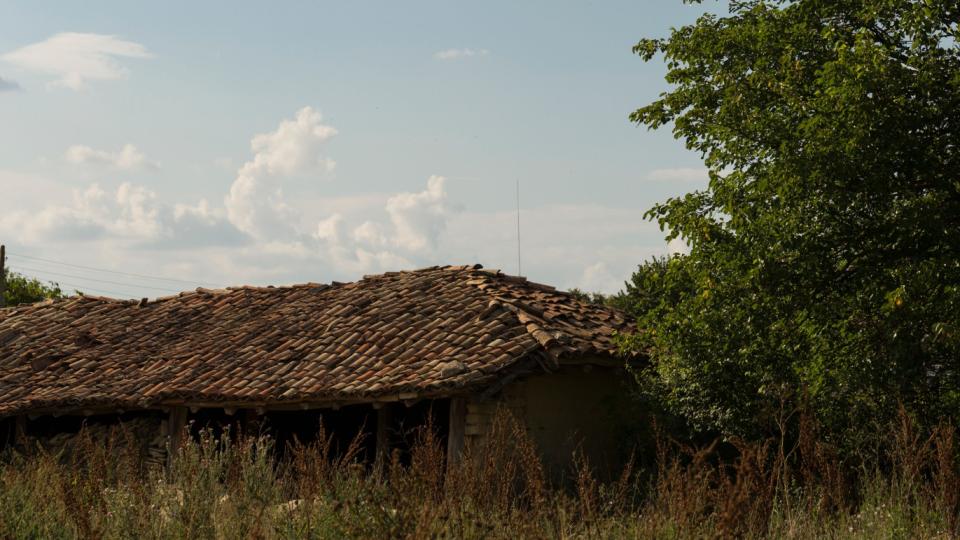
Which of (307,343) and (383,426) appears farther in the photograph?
(307,343)

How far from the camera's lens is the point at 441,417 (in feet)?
55.4

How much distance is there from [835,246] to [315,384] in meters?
7.18

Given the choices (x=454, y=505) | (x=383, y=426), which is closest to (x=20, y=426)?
(x=383, y=426)

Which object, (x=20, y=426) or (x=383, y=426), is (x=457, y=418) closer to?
(x=383, y=426)

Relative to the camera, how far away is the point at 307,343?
17203mm

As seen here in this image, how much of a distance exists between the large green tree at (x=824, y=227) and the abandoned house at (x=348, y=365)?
1.73m

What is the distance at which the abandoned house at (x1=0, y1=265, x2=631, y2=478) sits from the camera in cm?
1450

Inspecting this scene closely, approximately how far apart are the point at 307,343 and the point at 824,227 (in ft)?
27.1

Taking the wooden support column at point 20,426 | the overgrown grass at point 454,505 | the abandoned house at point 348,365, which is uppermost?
the abandoned house at point 348,365

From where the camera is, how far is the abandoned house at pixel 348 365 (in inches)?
571

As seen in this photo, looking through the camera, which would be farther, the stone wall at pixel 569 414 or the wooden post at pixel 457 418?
the stone wall at pixel 569 414

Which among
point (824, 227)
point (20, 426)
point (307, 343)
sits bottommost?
point (20, 426)

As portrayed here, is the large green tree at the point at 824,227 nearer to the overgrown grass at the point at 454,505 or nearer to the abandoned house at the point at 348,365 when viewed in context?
the abandoned house at the point at 348,365

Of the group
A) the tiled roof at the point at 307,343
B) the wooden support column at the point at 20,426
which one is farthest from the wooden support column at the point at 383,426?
the wooden support column at the point at 20,426
